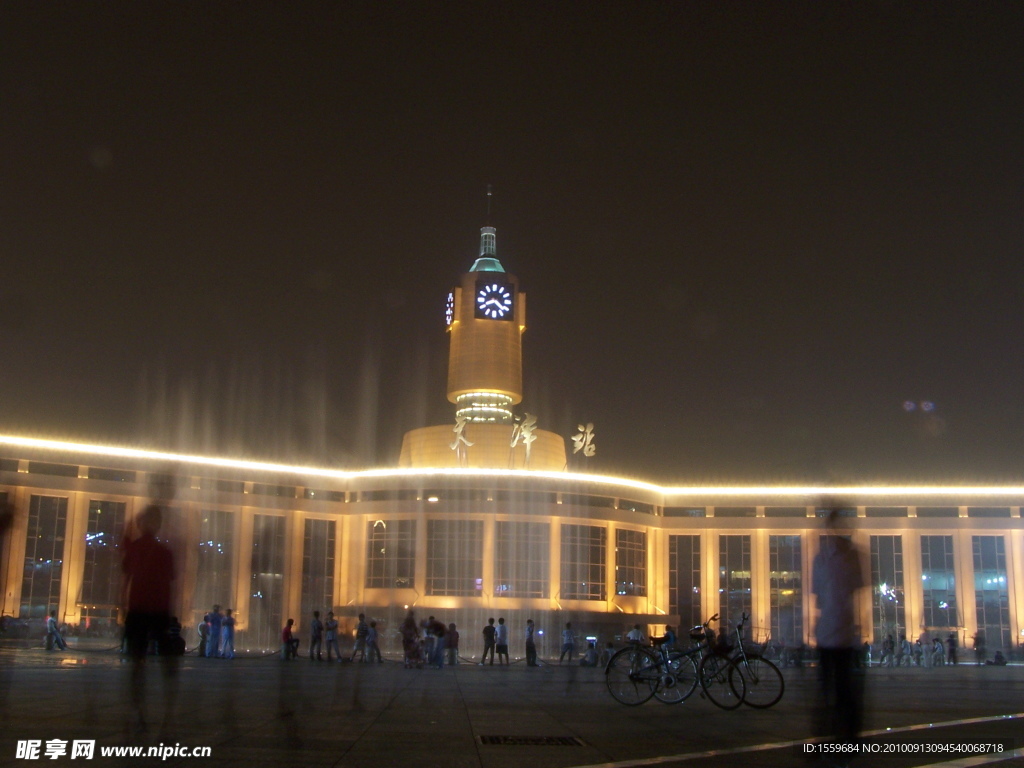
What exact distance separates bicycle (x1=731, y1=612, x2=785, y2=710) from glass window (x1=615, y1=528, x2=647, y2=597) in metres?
55.3

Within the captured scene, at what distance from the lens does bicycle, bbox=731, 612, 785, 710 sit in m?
14.3

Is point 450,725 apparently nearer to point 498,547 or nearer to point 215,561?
point 498,547

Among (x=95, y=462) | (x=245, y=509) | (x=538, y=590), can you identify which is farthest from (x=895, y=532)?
(x=95, y=462)

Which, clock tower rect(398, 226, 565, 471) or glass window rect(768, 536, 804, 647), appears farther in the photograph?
clock tower rect(398, 226, 565, 471)

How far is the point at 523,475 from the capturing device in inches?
2665

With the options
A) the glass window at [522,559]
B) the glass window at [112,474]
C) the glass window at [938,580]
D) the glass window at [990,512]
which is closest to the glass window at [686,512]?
the glass window at [522,559]

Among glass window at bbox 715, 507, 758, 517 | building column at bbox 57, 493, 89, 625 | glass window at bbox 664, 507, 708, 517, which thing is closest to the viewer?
building column at bbox 57, 493, 89, 625

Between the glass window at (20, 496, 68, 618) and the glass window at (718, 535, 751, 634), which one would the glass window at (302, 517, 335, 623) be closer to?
the glass window at (20, 496, 68, 618)

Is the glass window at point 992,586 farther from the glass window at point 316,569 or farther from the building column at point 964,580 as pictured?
the glass window at point 316,569

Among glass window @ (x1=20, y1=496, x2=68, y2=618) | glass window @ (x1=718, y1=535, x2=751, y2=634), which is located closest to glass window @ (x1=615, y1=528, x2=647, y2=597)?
glass window @ (x1=718, y1=535, x2=751, y2=634)

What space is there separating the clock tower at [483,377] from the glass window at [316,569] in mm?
9607

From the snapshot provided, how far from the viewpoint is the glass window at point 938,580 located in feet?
232

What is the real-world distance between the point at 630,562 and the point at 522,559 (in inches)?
333

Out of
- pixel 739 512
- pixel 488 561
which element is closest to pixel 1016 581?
pixel 739 512
